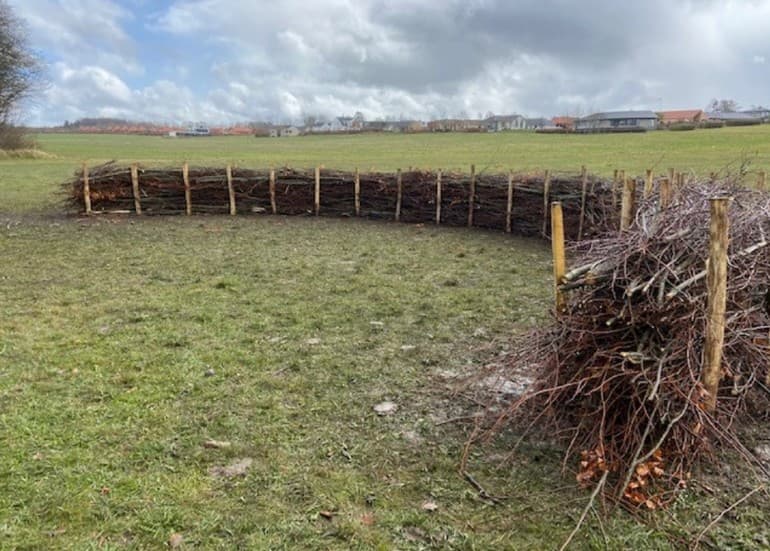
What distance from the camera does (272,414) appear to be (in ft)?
12.3

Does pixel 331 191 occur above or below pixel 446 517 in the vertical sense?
above

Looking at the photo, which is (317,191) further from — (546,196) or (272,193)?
(546,196)

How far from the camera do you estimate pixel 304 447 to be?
131 inches

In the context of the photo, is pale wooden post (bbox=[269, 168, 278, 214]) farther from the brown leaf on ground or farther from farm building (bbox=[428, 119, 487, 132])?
farm building (bbox=[428, 119, 487, 132])

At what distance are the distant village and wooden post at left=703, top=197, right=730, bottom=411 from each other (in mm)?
52998

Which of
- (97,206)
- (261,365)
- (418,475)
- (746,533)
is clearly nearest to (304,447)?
(418,475)

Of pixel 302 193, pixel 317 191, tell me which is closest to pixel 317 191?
pixel 317 191

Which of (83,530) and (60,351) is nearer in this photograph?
(83,530)

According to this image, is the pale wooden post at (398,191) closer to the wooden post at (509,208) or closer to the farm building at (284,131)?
the wooden post at (509,208)

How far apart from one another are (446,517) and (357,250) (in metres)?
7.10

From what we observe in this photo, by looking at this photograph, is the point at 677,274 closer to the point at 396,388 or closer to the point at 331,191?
the point at 396,388

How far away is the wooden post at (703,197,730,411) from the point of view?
2875 millimetres

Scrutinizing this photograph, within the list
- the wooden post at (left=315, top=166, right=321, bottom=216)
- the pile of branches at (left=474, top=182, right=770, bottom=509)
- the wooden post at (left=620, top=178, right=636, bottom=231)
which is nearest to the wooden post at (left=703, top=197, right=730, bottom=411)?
the pile of branches at (left=474, top=182, right=770, bottom=509)

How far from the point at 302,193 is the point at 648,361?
11187 mm
